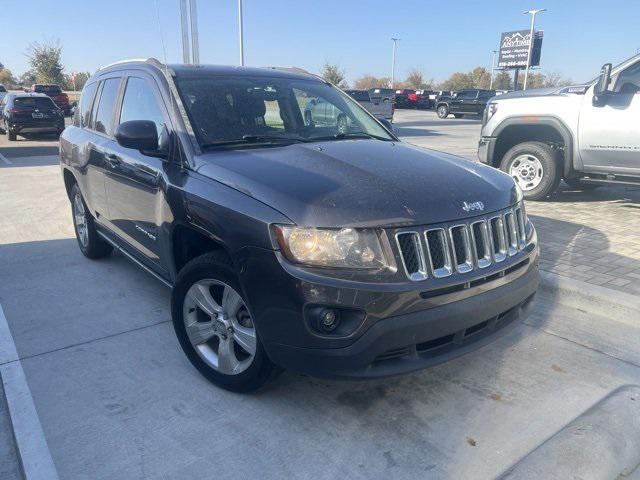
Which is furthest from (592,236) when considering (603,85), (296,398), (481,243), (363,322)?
(363,322)

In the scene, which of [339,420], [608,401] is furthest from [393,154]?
[608,401]

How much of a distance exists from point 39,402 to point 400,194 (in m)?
2.33

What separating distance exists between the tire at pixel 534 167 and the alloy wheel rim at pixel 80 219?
18.2ft

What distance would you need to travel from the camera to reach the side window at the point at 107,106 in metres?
4.38

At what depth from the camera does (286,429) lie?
109 inches

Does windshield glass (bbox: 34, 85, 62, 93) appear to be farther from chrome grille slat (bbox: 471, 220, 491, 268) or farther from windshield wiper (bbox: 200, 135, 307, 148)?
chrome grille slat (bbox: 471, 220, 491, 268)

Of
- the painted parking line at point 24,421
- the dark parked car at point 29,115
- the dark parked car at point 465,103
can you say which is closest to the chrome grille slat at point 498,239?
the painted parking line at point 24,421

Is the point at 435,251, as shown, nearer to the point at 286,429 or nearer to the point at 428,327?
the point at 428,327

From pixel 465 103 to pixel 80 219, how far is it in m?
32.5

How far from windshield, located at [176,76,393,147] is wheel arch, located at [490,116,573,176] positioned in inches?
158

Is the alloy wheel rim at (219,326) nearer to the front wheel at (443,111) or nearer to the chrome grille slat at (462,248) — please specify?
the chrome grille slat at (462,248)

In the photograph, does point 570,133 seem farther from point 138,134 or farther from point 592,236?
point 138,134

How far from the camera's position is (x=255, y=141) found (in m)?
3.43

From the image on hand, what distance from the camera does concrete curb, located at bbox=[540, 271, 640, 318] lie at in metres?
4.07
